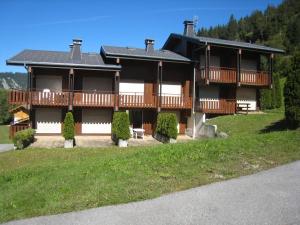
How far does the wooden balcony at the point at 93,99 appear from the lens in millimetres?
24219

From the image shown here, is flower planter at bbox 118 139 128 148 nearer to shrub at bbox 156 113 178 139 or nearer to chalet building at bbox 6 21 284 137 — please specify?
shrub at bbox 156 113 178 139

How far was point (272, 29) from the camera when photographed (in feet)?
275

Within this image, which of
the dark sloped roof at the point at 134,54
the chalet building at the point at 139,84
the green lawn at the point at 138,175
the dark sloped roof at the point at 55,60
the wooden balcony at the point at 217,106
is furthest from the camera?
the wooden balcony at the point at 217,106

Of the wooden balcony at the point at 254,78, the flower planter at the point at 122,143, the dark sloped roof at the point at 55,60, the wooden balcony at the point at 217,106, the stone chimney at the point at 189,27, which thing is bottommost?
the flower planter at the point at 122,143

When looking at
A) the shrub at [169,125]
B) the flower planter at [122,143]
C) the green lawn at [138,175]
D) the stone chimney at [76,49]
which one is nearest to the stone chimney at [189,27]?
the stone chimney at [76,49]

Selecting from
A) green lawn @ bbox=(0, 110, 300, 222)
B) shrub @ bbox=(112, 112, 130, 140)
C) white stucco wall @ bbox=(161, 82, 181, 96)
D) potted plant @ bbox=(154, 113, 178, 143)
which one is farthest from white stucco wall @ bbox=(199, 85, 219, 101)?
green lawn @ bbox=(0, 110, 300, 222)

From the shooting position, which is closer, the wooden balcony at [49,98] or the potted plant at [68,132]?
the potted plant at [68,132]

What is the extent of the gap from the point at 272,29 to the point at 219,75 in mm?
64325

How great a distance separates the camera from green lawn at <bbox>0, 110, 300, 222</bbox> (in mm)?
7840

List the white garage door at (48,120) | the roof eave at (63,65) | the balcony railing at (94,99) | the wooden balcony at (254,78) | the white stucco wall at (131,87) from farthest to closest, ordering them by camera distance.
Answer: the wooden balcony at (254,78), the white stucco wall at (131,87), the white garage door at (48,120), the balcony railing at (94,99), the roof eave at (63,65)

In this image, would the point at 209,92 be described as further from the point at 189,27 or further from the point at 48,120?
the point at 48,120

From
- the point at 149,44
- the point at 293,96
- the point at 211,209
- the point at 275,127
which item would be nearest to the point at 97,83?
the point at 149,44

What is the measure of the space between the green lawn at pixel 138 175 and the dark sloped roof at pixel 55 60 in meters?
12.7

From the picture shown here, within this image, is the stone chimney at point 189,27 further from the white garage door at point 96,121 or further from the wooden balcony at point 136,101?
the white garage door at point 96,121
